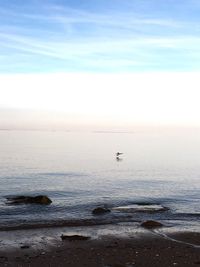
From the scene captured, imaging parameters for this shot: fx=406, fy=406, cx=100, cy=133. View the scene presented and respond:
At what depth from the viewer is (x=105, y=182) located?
63094mm

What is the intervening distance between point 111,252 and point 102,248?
→ 998 mm

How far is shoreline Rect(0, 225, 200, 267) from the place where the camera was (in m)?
22.2

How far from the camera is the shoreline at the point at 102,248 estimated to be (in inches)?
876

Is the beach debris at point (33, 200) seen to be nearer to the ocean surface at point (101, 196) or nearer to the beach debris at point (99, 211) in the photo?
the ocean surface at point (101, 196)

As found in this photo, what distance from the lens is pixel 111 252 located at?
24.2 meters

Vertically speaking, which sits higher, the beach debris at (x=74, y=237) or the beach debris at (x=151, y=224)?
the beach debris at (x=151, y=224)

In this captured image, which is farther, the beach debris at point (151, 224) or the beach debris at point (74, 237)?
the beach debris at point (151, 224)

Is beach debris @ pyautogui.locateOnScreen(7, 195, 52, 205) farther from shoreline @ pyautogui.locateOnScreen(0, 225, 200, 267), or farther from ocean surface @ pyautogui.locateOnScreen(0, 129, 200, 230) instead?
shoreline @ pyautogui.locateOnScreen(0, 225, 200, 267)

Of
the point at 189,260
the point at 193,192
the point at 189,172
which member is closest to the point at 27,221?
the point at 189,260

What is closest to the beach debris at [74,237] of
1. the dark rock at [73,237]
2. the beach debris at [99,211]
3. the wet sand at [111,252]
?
the dark rock at [73,237]

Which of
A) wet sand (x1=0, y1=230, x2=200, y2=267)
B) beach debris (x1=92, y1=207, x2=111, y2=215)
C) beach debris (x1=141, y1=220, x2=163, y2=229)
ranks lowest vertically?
wet sand (x1=0, y1=230, x2=200, y2=267)

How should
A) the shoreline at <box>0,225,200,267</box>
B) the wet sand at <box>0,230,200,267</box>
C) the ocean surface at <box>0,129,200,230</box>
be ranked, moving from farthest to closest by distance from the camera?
the ocean surface at <box>0,129,200,230</box>
the shoreline at <box>0,225,200,267</box>
the wet sand at <box>0,230,200,267</box>

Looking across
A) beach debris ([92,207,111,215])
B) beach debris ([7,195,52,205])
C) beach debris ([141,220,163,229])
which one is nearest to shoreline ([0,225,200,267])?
beach debris ([141,220,163,229])

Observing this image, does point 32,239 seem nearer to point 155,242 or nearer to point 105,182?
point 155,242
